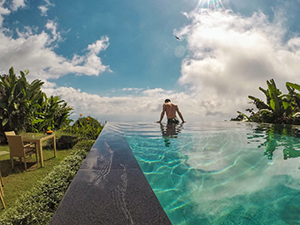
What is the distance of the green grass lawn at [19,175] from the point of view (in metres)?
4.07

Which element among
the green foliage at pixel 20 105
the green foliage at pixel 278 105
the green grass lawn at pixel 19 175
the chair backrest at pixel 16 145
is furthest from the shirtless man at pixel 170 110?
the green foliage at pixel 20 105

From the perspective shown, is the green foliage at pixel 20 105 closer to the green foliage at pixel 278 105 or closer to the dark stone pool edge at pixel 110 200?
the dark stone pool edge at pixel 110 200

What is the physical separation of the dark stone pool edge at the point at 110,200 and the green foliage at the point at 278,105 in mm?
8731

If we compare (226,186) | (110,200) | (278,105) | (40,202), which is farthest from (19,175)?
(278,105)

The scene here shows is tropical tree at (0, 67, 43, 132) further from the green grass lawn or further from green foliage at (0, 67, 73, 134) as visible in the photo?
the green grass lawn

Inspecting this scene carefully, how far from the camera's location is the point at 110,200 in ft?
4.68

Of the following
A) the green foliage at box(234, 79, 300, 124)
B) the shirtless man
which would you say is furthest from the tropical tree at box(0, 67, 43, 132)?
the green foliage at box(234, 79, 300, 124)

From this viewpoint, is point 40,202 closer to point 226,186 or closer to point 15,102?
point 226,186

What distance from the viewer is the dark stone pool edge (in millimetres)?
1240

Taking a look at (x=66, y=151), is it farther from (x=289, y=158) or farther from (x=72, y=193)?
(x=289, y=158)

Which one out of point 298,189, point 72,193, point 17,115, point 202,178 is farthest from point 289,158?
point 17,115

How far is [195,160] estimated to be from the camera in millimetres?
2795

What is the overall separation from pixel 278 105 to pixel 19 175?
10682 mm

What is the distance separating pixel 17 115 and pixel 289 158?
35.6 ft
